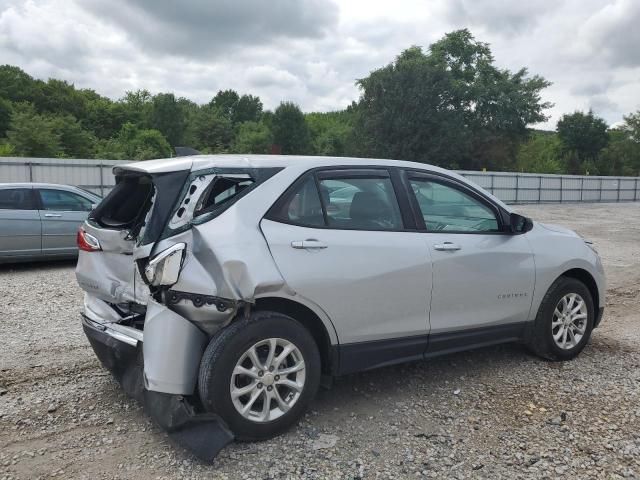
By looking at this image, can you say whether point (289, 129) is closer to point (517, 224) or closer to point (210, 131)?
point (210, 131)

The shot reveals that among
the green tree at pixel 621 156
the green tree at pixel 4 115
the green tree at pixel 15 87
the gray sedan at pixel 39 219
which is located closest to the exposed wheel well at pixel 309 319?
the gray sedan at pixel 39 219

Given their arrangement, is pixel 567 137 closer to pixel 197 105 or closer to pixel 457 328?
pixel 197 105

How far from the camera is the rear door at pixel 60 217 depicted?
28.6 ft

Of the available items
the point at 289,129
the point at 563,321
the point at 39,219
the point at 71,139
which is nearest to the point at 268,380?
the point at 563,321

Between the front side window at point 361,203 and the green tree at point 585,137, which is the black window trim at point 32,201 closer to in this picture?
the front side window at point 361,203

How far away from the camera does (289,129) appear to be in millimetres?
62000

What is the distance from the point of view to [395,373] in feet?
14.2

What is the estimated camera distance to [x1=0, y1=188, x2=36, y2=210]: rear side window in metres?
8.52

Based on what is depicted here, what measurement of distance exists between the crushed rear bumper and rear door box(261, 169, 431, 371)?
34.5 inches

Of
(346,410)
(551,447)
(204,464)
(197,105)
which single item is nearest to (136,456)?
(204,464)

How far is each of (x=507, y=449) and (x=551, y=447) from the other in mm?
261

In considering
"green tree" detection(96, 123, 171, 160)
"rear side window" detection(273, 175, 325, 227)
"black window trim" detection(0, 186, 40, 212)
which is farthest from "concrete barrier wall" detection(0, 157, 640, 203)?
"green tree" detection(96, 123, 171, 160)

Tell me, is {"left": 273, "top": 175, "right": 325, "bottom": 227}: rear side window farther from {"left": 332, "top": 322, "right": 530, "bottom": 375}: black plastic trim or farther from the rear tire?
the rear tire

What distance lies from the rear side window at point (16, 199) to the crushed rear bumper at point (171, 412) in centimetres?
623
